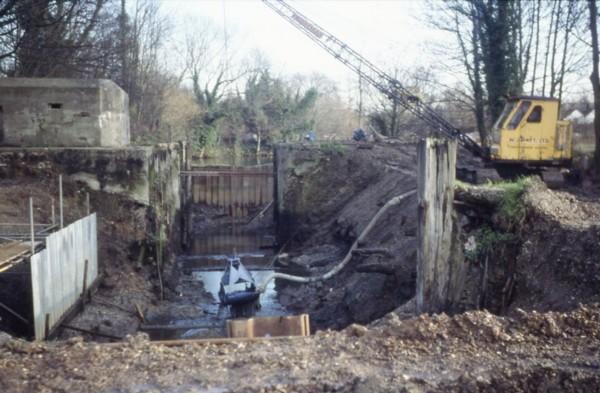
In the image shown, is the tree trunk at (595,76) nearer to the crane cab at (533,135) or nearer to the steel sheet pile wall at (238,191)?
the crane cab at (533,135)

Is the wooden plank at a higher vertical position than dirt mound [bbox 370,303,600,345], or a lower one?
lower

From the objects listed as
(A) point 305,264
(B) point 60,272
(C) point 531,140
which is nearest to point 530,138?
(C) point 531,140

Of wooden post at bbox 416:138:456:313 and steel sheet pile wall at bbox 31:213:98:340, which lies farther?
steel sheet pile wall at bbox 31:213:98:340

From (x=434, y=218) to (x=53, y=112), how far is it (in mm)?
12403

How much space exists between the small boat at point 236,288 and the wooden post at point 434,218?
6.69 meters


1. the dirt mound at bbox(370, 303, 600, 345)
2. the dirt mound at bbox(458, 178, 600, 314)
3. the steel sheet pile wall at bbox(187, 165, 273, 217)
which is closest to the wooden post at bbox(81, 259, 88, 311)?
the dirt mound at bbox(458, 178, 600, 314)

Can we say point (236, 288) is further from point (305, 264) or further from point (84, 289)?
point (305, 264)

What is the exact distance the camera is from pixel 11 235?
1222 centimetres

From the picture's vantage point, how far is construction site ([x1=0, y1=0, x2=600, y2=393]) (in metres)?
5.79

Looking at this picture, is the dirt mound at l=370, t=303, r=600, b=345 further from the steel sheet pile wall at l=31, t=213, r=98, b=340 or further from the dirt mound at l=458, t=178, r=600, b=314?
the steel sheet pile wall at l=31, t=213, r=98, b=340

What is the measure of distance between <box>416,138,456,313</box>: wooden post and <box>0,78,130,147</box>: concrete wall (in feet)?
37.7

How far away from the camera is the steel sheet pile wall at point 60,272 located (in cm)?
1020

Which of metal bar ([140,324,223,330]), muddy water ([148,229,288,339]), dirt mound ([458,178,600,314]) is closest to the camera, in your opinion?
dirt mound ([458,178,600,314])

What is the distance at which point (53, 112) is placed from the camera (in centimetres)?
1775
